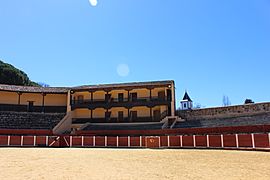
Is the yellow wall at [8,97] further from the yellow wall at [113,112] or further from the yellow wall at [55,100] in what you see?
the yellow wall at [113,112]

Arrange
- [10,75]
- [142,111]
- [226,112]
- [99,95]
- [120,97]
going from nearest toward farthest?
[226,112] < [142,111] < [120,97] < [99,95] < [10,75]

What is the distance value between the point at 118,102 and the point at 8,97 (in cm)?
1377

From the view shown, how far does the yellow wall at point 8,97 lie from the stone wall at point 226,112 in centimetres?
2021

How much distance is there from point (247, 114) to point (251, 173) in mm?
18141

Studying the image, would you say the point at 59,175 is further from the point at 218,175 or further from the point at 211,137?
the point at 211,137

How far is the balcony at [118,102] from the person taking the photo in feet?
106

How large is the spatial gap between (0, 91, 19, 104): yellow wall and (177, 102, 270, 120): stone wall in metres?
20.2

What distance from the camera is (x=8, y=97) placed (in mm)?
35188

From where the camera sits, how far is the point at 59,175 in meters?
8.62

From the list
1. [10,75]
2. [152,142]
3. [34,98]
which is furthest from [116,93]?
[10,75]

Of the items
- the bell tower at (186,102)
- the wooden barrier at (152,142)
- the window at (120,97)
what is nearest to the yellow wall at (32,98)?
the window at (120,97)

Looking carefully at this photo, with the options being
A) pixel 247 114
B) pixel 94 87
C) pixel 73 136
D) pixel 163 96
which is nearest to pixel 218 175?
pixel 247 114

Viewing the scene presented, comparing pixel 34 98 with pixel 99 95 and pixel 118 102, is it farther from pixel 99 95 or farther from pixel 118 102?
pixel 118 102

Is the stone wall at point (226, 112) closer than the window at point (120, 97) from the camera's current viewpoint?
Yes
